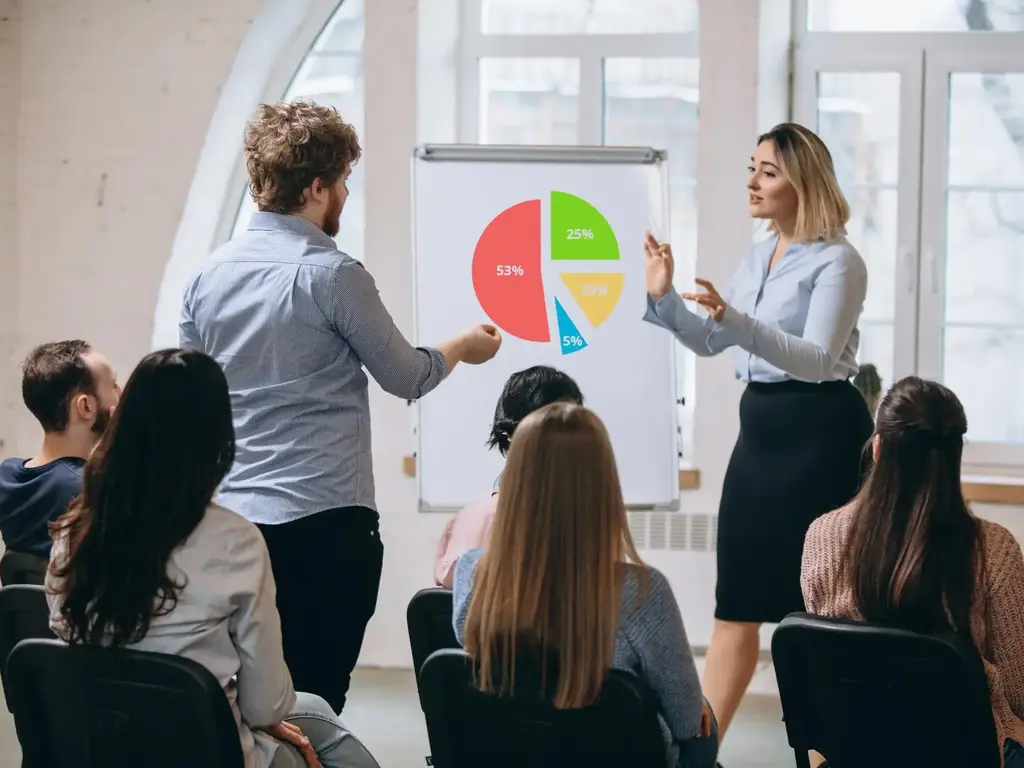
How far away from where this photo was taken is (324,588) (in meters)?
2.06

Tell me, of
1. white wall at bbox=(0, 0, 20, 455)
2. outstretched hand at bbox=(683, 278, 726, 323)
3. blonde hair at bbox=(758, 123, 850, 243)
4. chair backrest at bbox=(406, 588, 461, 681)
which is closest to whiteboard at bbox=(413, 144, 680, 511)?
blonde hair at bbox=(758, 123, 850, 243)

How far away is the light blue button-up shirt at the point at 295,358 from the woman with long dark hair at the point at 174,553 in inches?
13.4

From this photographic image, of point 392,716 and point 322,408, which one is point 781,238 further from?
point 392,716

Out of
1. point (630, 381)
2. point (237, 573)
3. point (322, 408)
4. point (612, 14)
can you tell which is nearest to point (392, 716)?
point (630, 381)

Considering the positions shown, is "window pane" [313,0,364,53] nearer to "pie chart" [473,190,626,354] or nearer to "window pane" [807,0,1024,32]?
"pie chart" [473,190,626,354]

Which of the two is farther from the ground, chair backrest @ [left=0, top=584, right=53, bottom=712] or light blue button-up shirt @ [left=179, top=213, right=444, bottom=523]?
light blue button-up shirt @ [left=179, top=213, right=444, bottom=523]

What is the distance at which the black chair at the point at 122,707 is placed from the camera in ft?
5.08

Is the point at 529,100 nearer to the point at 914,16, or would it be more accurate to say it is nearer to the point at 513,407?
the point at 914,16

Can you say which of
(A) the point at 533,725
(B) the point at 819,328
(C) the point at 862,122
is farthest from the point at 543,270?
(A) the point at 533,725

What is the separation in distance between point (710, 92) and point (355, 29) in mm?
1429

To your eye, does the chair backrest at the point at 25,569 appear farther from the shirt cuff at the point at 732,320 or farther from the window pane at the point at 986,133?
the window pane at the point at 986,133

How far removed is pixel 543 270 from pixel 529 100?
1.22 m

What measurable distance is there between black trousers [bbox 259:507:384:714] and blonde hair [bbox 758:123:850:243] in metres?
A: 1.31

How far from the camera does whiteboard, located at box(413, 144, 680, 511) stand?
3.56 m
